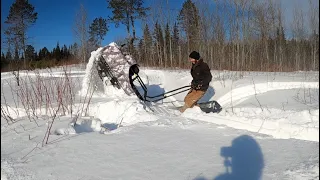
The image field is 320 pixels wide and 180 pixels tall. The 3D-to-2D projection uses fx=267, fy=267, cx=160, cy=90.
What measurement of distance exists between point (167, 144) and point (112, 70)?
4702mm

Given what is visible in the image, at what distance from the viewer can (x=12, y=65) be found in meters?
9.80

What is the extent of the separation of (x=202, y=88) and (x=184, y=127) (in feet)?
7.32

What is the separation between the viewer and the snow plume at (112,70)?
8180 millimetres

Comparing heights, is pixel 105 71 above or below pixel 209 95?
above

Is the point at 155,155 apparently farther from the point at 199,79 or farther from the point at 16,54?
the point at 16,54

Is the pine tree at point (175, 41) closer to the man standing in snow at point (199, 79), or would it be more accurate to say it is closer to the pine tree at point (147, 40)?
the pine tree at point (147, 40)

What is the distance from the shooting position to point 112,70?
8.32 m

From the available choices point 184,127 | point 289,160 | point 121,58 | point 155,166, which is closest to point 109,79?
point 121,58

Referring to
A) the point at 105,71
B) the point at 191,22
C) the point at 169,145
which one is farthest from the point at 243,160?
the point at 191,22

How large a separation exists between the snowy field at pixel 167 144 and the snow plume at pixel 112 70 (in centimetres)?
173

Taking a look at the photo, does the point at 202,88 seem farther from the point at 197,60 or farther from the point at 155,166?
the point at 155,166

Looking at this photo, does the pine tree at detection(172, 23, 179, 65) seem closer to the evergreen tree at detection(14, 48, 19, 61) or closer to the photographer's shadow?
the evergreen tree at detection(14, 48, 19, 61)

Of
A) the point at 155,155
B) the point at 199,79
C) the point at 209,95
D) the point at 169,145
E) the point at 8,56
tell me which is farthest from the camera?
the point at 8,56

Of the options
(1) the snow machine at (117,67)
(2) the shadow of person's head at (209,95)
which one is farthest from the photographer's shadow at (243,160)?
(2) the shadow of person's head at (209,95)
